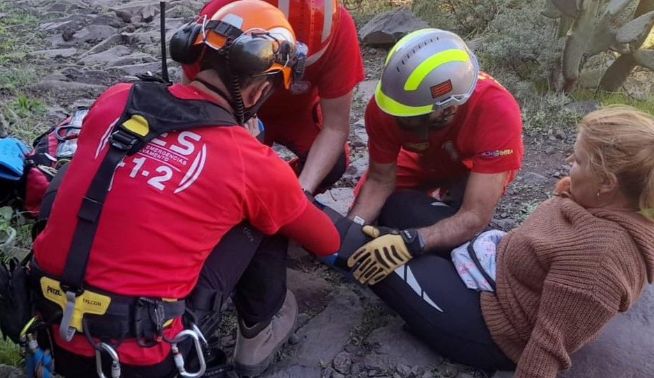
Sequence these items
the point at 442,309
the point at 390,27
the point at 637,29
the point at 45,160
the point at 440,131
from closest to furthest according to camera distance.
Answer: the point at 442,309
the point at 440,131
the point at 45,160
the point at 637,29
the point at 390,27

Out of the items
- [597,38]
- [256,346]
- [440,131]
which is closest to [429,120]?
[440,131]

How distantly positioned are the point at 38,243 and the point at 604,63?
223 inches

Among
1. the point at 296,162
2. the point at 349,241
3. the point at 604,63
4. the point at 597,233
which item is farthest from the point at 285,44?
the point at 604,63

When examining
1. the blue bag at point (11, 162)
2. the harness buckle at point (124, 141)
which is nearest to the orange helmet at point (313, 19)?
the harness buckle at point (124, 141)

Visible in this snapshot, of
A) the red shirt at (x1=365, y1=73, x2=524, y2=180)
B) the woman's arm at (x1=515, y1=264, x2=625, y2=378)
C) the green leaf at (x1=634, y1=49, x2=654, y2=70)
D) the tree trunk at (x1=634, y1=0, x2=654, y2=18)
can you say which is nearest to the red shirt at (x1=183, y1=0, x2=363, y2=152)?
the red shirt at (x1=365, y1=73, x2=524, y2=180)

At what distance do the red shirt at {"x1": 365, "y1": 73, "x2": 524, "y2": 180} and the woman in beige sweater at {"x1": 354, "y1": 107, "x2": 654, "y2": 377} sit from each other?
1.41ft

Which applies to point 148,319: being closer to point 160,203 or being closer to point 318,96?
point 160,203

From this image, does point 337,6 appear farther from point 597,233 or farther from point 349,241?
point 597,233

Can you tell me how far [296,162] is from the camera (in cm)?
432

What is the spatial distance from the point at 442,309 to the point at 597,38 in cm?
379

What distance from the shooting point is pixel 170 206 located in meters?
2.22

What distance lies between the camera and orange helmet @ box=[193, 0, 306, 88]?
2365 millimetres

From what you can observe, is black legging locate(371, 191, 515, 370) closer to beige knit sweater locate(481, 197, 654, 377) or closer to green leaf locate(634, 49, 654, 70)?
beige knit sweater locate(481, 197, 654, 377)

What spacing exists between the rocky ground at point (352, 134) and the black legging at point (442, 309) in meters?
0.12
